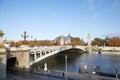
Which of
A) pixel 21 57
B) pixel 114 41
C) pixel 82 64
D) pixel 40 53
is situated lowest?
pixel 82 64

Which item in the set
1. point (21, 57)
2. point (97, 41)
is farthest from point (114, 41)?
point (21, 57)

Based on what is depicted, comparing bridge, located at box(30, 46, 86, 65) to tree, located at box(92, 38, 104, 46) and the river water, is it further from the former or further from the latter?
tree, located at box(92, 38, 104, 46)

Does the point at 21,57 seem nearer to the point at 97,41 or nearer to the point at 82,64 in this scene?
the point at 82,64

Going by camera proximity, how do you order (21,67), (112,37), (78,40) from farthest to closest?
(78,40), (112,37), (21,67)

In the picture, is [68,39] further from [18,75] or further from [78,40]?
[18,75]

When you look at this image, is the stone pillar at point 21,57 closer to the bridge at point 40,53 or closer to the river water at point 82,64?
the river water at point 82,64

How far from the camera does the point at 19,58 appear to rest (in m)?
37.5

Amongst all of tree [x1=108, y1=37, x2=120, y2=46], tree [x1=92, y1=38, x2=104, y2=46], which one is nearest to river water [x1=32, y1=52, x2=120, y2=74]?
tree [x1=108, y1=37, x2=120, y2=46]

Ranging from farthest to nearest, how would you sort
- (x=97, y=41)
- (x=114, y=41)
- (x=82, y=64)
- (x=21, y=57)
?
(x=97, y=41), (x=114, y=41), (x=82, y=64), (x=21, y=57)

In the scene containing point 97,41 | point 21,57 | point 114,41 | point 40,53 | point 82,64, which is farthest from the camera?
point 97,41

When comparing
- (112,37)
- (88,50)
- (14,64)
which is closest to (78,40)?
(112,37)

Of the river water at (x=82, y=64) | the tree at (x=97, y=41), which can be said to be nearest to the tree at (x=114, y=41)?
the tree at (x=97, y=41)

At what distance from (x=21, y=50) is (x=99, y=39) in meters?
119

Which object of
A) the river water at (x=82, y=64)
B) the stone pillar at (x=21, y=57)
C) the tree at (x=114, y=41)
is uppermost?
the tree at (x=114, y=41)
